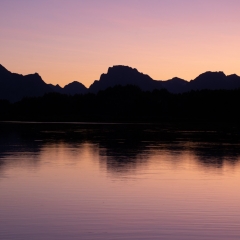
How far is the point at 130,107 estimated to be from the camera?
147625 mm

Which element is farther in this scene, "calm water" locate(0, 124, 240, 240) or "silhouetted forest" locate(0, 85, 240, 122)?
"silhouetted forest" locate(0, 85, 240, 122)

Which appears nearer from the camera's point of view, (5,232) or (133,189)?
(5,232)

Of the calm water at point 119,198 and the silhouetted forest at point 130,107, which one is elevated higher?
the silhouetted forest at point 130,107

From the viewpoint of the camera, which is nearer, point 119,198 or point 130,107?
point 119,198

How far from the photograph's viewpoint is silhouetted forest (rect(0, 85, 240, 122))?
125m

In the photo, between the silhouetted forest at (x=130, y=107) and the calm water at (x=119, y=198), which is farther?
the silhouetted forest at (x=130, y=107)

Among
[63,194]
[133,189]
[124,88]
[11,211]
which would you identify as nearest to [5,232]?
[11,211]

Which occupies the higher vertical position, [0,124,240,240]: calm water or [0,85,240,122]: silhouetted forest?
[0,85,240,122]: silhouetted forest

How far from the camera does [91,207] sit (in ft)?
42.1

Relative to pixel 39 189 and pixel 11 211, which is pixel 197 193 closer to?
pixel 39 189

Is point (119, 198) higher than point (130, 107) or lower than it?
lower

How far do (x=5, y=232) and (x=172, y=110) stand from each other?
127 metres

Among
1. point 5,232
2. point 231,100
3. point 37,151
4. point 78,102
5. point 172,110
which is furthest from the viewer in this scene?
point 78,102

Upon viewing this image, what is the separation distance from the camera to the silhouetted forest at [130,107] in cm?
12462
